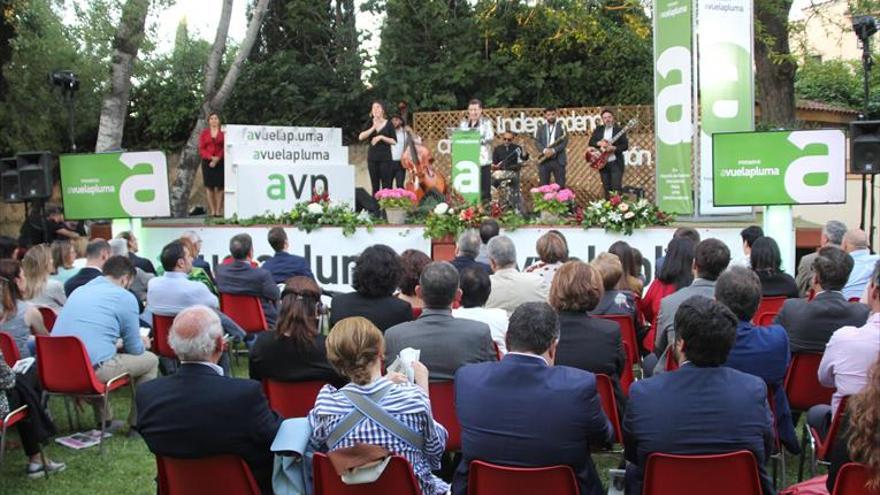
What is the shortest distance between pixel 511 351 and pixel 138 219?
726 centimetres

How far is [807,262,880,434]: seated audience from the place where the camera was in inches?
139

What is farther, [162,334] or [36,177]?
[36,177]

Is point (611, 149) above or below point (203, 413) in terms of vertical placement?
above

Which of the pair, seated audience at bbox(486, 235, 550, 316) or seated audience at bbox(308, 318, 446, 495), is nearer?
seated audience at bbox(308, 318, 446, 495)

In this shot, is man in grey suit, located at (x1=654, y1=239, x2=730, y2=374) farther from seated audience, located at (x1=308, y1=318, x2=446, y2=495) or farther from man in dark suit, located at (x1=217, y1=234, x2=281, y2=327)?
man in dark suit, located at (x1=217, y1=234, x2=281, y2=327)

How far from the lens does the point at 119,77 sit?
13.9m

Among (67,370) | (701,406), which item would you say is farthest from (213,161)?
(701,406)

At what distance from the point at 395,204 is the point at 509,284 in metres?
4.93

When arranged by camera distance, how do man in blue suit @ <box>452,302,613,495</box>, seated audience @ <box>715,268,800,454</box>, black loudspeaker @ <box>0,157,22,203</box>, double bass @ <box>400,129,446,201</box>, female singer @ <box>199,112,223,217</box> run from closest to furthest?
1. man in blue suit @ <box>452,302,613,495</box>
2. seated audience @ <box>715,268,800,454</box>
3. black loudspeaker @ <box>0,157,22,203</box>
4. double bass @ <box>400,129,446,201</box>
5. female singer @ <box>199,112,223,217</box>

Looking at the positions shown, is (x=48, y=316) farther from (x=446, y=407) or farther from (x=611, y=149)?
(x=611, y=149)

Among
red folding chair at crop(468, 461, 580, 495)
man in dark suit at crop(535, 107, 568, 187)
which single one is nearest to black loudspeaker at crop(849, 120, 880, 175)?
man in dark suit at crop(535, 107, 568, 187)

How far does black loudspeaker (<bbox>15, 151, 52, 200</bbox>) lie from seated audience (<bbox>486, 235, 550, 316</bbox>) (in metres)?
6.56

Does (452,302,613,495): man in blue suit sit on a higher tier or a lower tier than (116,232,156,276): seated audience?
lower

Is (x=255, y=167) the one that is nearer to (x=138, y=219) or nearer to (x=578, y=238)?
(x=138, y=219)
